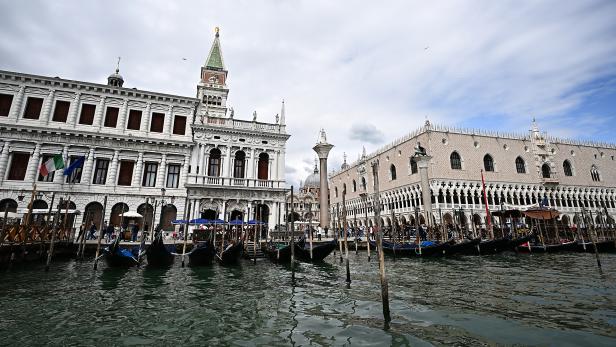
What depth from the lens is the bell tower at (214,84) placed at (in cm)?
3228

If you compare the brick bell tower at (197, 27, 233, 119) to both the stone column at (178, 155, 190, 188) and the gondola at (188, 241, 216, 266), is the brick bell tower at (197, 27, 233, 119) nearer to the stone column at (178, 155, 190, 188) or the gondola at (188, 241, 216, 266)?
the stone column at (178, 155, 190, 188)

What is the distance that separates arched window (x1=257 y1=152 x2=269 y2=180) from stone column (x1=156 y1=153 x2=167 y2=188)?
246 inches

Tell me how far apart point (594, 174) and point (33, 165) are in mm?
53727

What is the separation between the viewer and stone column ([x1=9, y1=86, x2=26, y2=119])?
61.1ft

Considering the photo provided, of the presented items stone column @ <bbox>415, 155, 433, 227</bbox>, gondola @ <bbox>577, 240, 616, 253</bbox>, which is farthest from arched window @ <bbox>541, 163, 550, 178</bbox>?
gondola @ <bbox>577, 240, 616, 253</bbox>

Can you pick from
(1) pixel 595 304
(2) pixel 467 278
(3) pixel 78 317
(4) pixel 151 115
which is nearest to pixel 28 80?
(4) pixel 151 115

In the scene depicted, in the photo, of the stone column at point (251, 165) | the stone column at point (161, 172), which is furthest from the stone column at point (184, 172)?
the stone column at point (251, 165)

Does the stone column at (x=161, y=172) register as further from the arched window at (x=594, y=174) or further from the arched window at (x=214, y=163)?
the arched window at (x=594, y=174)

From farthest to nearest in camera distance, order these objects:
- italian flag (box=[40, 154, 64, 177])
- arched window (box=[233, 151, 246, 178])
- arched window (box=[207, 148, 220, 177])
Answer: arched window (box=[233, 151, 246, 178])
arched window (box=[207, 148, 220, 177])
italian flag (box=[40, 154, 64, 177])

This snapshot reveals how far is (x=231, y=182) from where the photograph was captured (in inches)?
825

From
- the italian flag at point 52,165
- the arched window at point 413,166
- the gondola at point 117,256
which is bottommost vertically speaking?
the gondola at point 117,256

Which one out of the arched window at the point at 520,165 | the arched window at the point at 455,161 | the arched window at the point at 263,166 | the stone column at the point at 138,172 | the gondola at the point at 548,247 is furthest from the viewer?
the arched window at the point at 520,165

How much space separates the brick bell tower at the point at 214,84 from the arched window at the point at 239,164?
11.5 metres

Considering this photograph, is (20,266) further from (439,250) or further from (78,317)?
(439,250)
